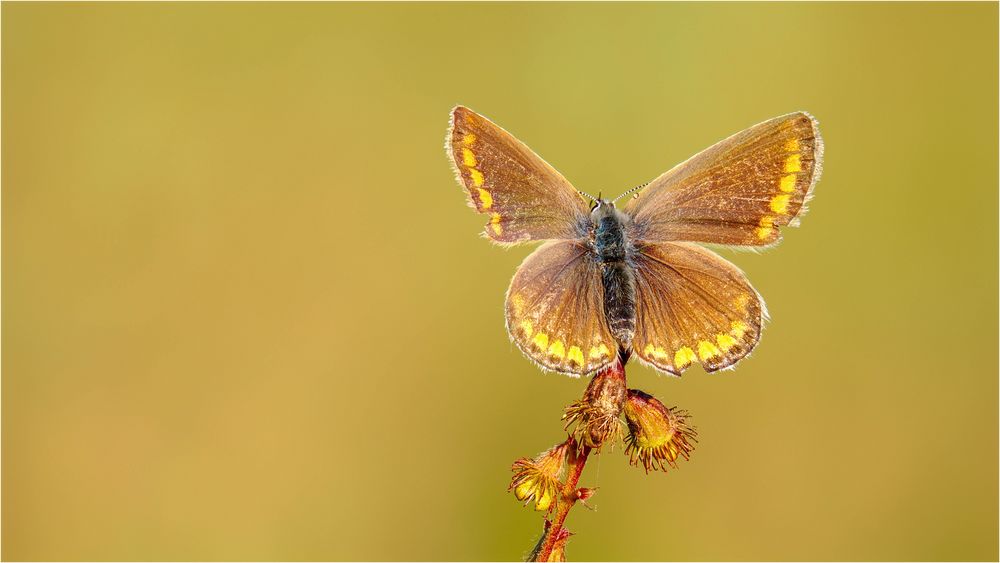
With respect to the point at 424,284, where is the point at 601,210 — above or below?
below

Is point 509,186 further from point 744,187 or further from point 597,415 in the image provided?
point 597,415

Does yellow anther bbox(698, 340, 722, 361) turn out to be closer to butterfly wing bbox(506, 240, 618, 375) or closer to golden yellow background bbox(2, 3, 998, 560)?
butterfly wing bbox(506, 240, 618, 375)

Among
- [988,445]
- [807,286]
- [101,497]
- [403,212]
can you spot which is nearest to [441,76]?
[403,212]

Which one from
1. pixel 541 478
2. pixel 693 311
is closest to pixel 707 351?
pixel 693 311

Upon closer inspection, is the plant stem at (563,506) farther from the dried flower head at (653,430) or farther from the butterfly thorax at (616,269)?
the butterfly thorax at (616,269)

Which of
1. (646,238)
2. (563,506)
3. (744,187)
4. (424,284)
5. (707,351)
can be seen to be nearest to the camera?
(563,506)

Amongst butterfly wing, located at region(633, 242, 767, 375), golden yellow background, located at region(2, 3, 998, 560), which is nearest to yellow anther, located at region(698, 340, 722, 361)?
butterfly wing, located at region(633, 242, 767, 375)

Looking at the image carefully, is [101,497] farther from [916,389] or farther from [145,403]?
[916,389]

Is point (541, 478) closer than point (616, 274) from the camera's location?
Yes
